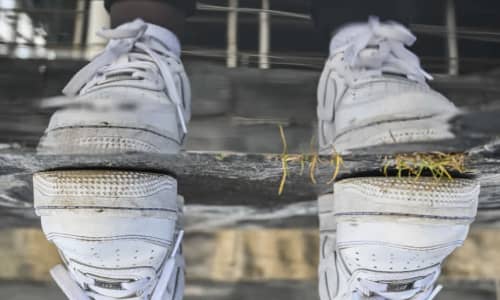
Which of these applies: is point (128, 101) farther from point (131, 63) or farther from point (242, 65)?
point (242, 65)

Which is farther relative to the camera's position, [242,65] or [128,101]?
[242,65]

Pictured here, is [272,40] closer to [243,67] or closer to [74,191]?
[243,67]

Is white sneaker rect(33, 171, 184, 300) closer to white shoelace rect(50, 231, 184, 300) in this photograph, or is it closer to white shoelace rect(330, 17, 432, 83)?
white shoelace rect(50, 231, 184, 300)

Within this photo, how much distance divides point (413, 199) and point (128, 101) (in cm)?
23

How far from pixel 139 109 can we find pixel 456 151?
9.6 inches

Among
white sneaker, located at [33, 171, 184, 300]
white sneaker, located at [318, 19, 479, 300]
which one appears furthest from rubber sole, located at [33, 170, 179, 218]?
white sneaker, located at [318, 19, 479, 300]

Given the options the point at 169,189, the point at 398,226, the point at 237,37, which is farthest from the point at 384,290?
the point at 237,37

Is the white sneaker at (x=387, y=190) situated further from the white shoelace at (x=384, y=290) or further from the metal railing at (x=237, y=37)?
the metal railing at (x=237, y=37)

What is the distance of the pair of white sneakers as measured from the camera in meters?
0.39

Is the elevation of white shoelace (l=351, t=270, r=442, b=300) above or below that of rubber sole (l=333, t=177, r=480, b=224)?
below

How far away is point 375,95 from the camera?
0.43 metres

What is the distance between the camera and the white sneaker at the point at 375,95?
40 centimetres

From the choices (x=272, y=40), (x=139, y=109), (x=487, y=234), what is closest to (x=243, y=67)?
(x=272, y=40)

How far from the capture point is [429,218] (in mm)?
388
